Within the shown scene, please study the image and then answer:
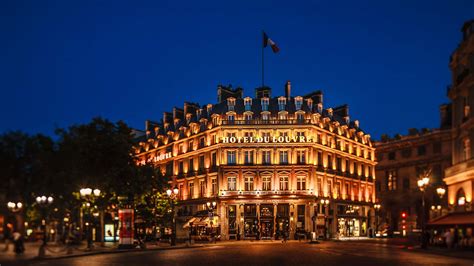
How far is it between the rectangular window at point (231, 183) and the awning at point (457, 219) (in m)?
40.3

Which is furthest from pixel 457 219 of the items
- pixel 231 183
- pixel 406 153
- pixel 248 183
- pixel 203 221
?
pixel 406 153

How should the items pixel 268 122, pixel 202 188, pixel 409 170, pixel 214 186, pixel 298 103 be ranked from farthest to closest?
pixel 409 170 < pixel 202 188 < pixel 298 103 < pixel 214 186 < pixel 268 122

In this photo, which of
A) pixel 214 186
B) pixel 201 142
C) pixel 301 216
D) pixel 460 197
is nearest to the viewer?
pixel 460 197

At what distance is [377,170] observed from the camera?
103312 mm

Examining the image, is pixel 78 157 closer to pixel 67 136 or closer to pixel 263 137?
pixel 67 136

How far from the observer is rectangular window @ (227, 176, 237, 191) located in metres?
84.5

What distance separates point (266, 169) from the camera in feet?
276

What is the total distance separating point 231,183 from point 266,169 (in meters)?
5.37

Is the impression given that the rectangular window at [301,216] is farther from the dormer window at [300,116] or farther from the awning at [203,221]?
the dormer window at [300,116]

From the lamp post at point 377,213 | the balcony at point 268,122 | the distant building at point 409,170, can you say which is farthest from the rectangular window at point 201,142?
the distant building at point 409,170

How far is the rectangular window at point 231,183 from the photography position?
8450 cm

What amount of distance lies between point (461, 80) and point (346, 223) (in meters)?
48.1

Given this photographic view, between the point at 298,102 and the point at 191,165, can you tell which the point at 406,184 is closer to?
the point at 298,102

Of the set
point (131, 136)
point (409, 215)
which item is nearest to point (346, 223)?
point (409, 215)
